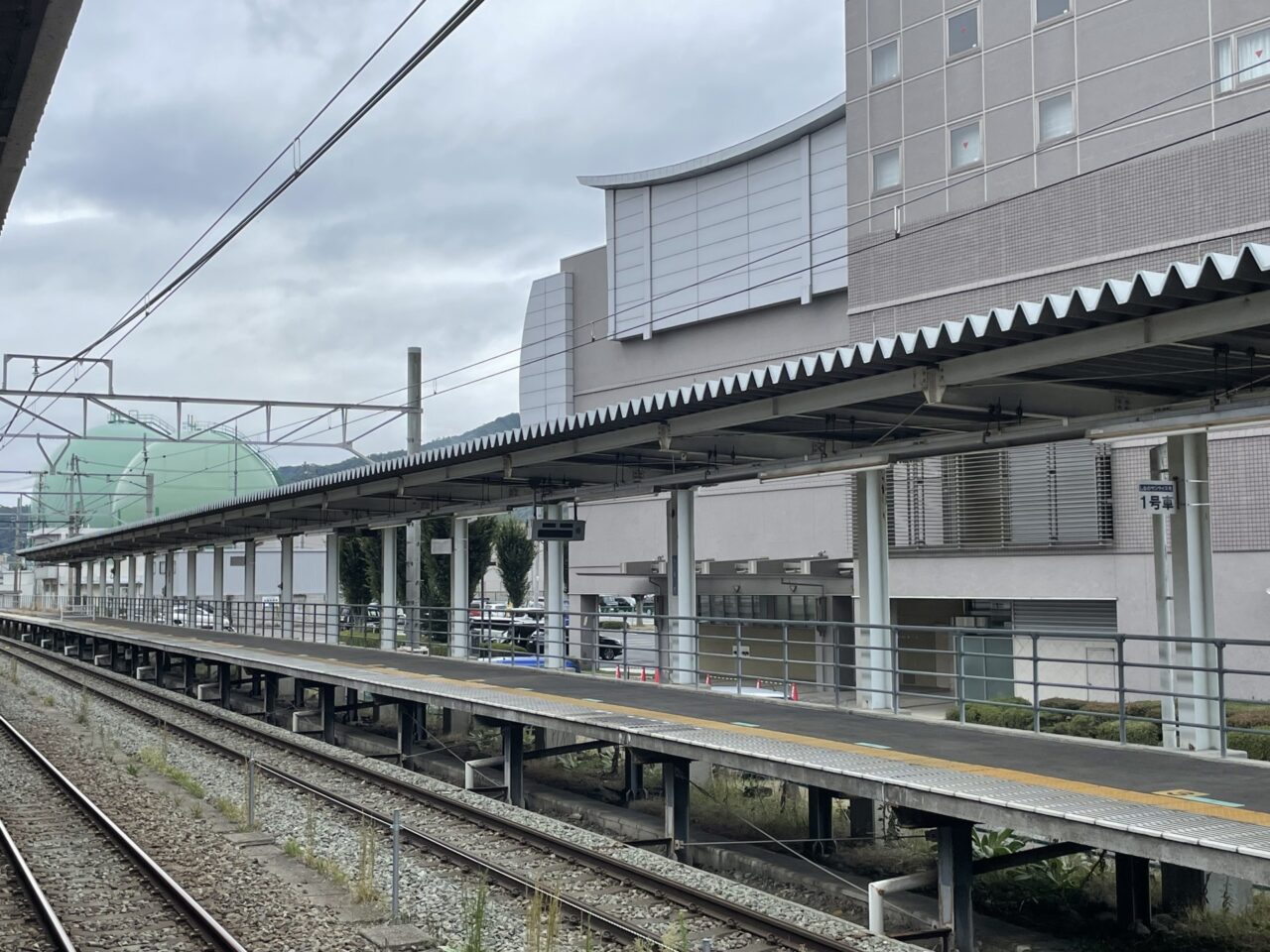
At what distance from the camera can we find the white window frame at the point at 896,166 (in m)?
25.8

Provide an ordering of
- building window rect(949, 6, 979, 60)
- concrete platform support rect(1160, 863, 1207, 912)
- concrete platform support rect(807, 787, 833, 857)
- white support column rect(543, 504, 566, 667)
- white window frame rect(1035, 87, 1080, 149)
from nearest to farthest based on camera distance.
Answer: concrete platform support rect(1160, 863, 1207, 912)
concrete platform support rect(807, 787, 833, 857)
white support column rect(543, 504, 566, 667)
white window frame rect(1035, 87, 1080, 149)
building window rect(949, 6, 979, 60)

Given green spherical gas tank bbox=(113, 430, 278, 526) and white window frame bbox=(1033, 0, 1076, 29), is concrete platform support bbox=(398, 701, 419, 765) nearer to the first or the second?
white window frame bbox=(1033, 0, 1076, 29)

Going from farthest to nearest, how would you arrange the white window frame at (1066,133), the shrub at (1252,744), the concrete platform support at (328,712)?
the white window frame at (1066,133)
the concrete platform support at (328,712)
the shrub at (1252,744)

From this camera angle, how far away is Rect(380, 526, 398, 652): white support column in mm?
27227

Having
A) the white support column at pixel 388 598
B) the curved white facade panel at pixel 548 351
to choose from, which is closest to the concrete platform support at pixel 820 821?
the white support column at pixel 388 598

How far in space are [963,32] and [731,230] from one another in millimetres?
12816

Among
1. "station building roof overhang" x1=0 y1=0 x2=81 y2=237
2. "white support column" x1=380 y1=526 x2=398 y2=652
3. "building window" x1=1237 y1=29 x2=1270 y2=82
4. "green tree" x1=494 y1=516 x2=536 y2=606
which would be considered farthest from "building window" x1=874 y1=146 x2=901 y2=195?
"green tree" x1=494 y1=516 x2=536 y2=606

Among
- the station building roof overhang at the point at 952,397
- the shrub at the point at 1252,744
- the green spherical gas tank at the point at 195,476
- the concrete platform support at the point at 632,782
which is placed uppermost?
the green spherical gas tank at the point at 195,476

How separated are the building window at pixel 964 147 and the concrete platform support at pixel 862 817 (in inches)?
598

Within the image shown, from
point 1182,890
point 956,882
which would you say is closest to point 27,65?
point 956,882

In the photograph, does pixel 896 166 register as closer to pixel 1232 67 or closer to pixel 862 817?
pixel 1232 67

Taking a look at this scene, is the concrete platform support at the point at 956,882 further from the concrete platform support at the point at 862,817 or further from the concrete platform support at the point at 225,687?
the concrete platform support at the point at 225,687

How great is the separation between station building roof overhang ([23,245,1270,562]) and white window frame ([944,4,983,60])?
10.7m

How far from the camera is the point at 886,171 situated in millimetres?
26234
